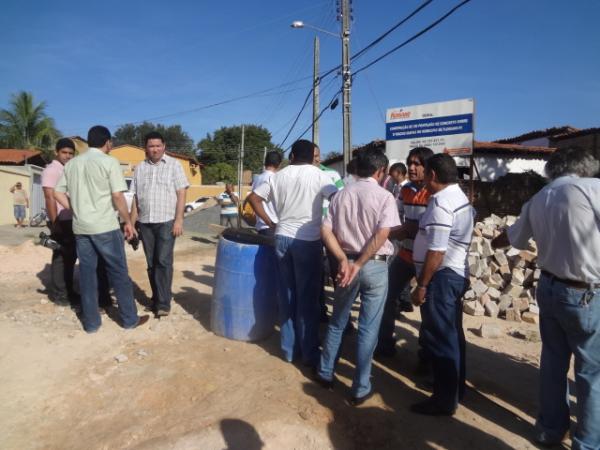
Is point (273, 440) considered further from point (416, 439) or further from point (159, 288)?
point (159, 288)

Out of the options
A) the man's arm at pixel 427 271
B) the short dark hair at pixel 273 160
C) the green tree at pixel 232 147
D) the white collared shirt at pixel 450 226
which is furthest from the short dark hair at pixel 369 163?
the green tree at pixel 232 147

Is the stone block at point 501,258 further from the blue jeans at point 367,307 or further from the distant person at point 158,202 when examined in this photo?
the distant person at point 158,202

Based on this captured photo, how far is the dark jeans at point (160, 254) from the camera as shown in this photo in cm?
442

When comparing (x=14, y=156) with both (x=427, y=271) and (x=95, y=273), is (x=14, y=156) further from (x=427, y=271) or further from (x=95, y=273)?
(x=427, y=271)

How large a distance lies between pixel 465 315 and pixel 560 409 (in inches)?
113

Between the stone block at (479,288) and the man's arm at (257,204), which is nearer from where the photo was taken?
the man's arm at (257,204)

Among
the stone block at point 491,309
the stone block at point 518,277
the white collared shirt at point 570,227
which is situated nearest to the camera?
the white collared shirt at point 570,227

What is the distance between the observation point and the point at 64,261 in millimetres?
4965

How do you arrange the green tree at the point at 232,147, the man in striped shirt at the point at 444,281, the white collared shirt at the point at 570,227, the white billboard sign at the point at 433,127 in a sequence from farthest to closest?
the green tree at the point at 232,147 < the white billboard sign at the point at 433,127 < the man in striped shirt at the point at 444,281 < the white collared shirt at the point at 570,227

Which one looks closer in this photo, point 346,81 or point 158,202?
point 158,202

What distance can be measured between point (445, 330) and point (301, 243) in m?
1.25

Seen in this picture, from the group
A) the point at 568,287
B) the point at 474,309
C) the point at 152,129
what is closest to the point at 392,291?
the point at 568,287

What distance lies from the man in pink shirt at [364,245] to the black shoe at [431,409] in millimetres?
356

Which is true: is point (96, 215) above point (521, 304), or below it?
above
